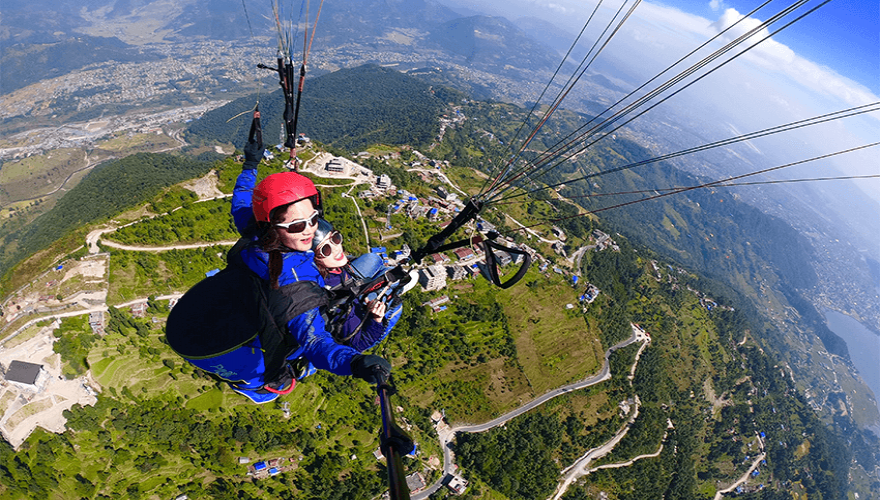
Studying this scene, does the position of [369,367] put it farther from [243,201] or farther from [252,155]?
[252,155]

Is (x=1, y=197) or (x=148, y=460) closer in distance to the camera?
(x=148, y=460)

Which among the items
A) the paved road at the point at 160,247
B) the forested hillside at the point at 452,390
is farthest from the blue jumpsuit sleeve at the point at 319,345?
the paved road at the point at 160,247

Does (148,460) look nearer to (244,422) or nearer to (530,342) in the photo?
(244,422)

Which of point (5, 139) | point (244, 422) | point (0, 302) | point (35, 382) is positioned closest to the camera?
point (35, 382)

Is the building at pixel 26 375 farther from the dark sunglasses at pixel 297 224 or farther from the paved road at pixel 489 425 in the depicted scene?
the dark sunglasses at pixel 297 224

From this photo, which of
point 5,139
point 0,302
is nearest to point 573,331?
point 0,302

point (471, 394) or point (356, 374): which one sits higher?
point (356, 374)
